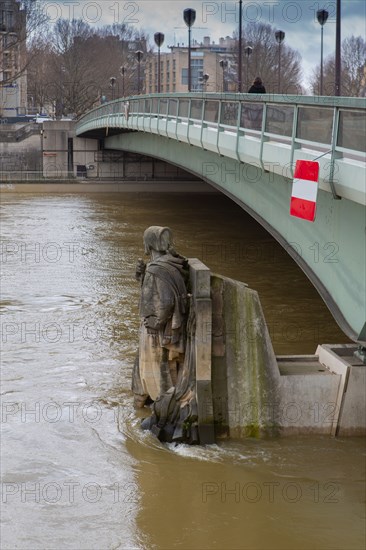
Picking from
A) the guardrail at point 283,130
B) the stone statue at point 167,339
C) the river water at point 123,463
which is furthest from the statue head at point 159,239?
the river water at point 123,463

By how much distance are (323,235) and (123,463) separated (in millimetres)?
3388

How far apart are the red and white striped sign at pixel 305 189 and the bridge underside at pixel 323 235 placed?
0.41 metres

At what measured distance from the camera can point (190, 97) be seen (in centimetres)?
1838

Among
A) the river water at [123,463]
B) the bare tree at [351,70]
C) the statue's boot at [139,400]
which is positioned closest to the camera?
the river water at [123,463]

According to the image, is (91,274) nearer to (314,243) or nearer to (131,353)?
(131,353)

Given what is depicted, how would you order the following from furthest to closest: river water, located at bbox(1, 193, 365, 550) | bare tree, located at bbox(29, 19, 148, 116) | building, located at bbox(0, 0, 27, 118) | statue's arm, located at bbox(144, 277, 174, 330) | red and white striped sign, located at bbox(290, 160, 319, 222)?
bare tree, located at bbox(29, 19, 148, 116), building, located at bbox(0, 0, 27, 118), statue's arm, located at bbox(144, 277, 174, 330), red and white striped sign, located at bbox(290, 160, 319, 222), river water, located at bbox(1, 193, 365, 550)

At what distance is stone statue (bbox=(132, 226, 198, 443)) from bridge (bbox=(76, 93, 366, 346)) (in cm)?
167

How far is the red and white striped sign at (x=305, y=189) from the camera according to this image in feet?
30.7

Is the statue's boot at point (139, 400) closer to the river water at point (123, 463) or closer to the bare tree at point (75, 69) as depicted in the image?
the river water at point (123, 463)

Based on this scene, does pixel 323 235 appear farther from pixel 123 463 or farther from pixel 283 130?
pixel 123 463

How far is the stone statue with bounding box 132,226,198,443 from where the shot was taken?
32.1 ft

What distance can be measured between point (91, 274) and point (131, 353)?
8315 millimetres

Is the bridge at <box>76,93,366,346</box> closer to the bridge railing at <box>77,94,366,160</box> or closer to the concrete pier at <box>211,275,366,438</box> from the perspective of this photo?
the bridge railing at <box>77,94,366,160</box>

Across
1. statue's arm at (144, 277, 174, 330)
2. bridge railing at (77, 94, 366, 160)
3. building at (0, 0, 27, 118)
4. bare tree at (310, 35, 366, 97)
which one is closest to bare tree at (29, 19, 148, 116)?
building at (0, 0, 27, 118)
